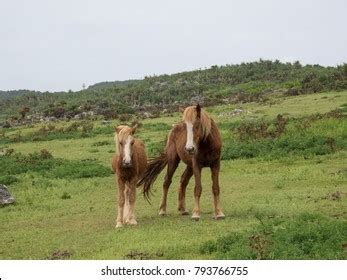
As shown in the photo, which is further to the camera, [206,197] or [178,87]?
[178,87]

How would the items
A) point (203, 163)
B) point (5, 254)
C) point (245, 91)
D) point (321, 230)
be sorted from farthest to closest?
point (245, 91) < point (203, 163) < point (5, 254) < point (321, 230)

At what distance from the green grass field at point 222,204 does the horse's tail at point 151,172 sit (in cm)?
66

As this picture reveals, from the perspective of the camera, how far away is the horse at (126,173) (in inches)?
472

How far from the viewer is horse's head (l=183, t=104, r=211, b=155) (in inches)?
456

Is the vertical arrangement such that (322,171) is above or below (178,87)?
below

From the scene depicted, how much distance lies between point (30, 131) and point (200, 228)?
29.4 meters

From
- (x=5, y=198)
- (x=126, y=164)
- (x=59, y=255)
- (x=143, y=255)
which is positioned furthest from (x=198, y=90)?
(x=143, y=255)

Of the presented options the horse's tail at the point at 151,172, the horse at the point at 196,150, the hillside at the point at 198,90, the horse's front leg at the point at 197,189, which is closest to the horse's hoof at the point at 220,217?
the horse at the point at 196,150

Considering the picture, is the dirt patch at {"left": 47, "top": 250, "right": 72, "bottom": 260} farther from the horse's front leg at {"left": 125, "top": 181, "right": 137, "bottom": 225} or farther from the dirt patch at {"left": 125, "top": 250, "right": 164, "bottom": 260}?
the horse's front leg at {"left": 125, "top": 181, "right": 137, "bottom": 225}

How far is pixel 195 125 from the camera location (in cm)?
1175

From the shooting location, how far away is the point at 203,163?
12414 mm

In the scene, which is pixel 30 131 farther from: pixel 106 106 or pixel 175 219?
pixel 175 219

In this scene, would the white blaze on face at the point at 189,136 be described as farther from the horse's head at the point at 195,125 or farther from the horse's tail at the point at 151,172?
the horse's tail at the point at 151,172
